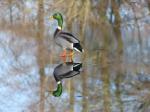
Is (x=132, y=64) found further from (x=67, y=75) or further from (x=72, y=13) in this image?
(x=67, y=75)

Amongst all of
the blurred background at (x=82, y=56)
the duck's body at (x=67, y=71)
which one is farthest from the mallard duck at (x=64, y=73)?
the blurred background at (x=82, y=56)

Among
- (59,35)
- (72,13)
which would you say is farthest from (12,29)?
(59,35)

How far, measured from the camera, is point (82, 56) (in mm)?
2824

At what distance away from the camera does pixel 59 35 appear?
1.95 m

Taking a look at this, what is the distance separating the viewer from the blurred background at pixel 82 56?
107 inches

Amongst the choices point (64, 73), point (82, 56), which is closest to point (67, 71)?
point (64, 73)

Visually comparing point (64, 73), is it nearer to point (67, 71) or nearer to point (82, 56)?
point (67, 71)

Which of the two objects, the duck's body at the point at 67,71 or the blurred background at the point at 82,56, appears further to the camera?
the blurred background at the point at 82,56

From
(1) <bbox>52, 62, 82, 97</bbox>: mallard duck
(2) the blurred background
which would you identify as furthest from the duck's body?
(2) the blurred background

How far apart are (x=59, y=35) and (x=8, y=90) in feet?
3.31

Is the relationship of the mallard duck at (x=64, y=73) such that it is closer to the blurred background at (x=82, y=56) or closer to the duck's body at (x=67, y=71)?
the duck's body at (x=67, y=71)

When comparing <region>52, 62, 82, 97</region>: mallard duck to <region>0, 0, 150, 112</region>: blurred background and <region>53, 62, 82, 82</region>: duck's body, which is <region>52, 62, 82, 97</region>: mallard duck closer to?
<region>53, 62, 82, 82</region>: duck's body

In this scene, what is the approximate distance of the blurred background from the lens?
2706mm

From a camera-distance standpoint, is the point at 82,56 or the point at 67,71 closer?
the point at 67,71
